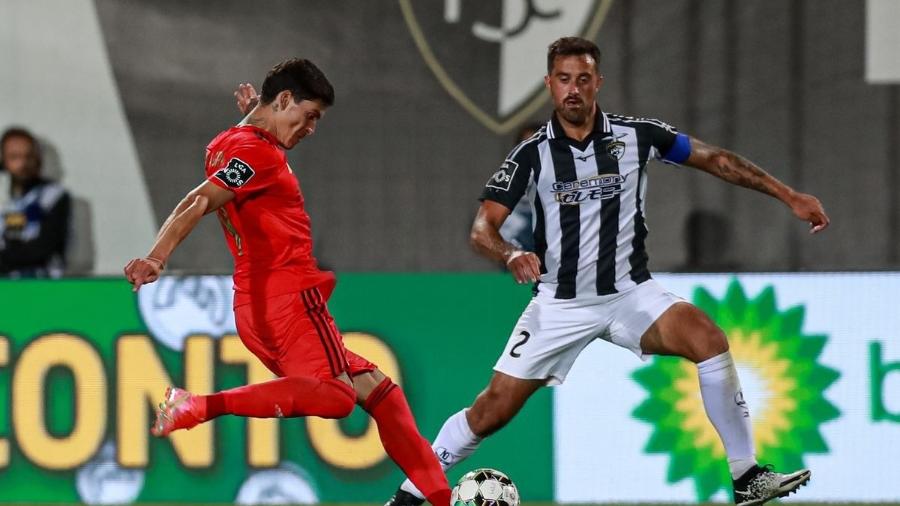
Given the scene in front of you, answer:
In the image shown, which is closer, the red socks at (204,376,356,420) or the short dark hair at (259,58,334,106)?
the red socks at (204,376,356,420)

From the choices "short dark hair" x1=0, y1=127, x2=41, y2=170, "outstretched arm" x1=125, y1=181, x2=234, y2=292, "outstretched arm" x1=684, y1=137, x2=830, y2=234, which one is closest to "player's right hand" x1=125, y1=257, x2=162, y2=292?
"outstretched arm" x1=125, y1=181, x2=234, y2=292

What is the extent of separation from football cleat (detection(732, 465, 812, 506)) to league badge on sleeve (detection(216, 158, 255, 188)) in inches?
85.1

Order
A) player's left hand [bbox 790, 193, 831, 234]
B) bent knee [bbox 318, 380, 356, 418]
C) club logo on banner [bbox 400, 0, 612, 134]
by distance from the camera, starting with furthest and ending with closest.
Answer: club logo on banner [bbox 400, 0, 612, 134], player's left hand [bbox 790, 193, 831, 234], bent knee [bbox 318, 380, 356, 418]

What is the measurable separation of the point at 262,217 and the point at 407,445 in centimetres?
98

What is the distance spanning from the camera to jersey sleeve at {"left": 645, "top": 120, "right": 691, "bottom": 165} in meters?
6.19

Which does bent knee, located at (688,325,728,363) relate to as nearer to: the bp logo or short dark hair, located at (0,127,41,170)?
the bp logo

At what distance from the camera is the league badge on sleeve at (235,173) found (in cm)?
530

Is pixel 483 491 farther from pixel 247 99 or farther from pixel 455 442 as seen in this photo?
pixel 247 99

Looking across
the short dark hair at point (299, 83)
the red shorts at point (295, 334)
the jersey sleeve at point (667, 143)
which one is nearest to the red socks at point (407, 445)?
the red shorts at point (295, 334)

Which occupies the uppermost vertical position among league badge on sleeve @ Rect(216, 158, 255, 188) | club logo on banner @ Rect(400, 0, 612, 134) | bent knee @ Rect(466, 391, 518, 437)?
club logo on banner @ Rect(400, 0, 612, 134)

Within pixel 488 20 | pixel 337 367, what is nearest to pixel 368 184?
pixel 488 20

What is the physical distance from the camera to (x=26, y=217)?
8445mm

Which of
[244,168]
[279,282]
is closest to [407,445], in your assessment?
[279,282]

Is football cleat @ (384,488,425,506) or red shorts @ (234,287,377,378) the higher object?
red shorts @ (234,287,377,378)
